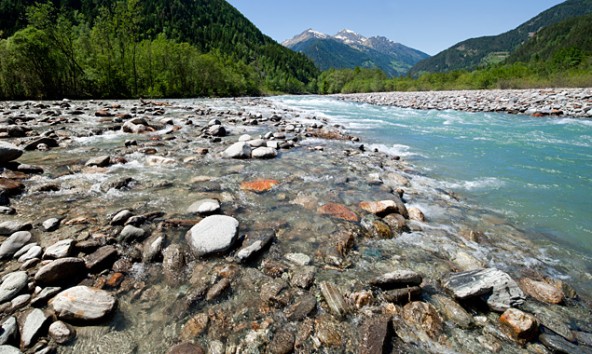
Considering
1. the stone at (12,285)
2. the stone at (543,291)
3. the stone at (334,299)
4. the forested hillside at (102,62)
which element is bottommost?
the stone at (334,299)

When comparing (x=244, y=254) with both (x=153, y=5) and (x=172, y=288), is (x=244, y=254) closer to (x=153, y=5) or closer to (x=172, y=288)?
(x=172, y=288)

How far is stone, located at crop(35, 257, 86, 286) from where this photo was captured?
2.46 metres

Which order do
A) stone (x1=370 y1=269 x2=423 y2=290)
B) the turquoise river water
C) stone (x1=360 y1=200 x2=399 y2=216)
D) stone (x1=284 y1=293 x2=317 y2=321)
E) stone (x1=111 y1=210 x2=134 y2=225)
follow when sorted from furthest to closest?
the turquoise river water
stone (x1=360 y1=200 x2=399 y2=216)
stone (x1=111 y1=210 x2=134 y2=225)
stone (x1=370 y1=269 x2=423 y2=290)
stone (x1=284 y1=293 x2=317 y2=321)

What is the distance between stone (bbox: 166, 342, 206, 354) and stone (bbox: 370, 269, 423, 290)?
177 centimetres

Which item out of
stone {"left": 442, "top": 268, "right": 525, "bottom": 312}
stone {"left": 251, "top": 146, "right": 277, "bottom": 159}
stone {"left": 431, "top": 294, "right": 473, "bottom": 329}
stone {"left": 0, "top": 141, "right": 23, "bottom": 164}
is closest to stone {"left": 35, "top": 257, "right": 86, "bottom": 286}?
stone {"left": 431, "top": 294, "right": 473, "bottom": 329}

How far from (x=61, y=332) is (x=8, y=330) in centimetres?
33

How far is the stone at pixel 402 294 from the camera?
8.51 feet

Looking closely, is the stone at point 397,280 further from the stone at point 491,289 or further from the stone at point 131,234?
the stone at point 131,234

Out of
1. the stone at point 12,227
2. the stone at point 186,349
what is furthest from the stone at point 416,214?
the stone at point 12,227

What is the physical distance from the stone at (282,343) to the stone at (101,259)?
2.04 metres

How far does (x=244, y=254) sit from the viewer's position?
312cm

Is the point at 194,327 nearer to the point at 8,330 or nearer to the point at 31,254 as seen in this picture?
the point at 8,330

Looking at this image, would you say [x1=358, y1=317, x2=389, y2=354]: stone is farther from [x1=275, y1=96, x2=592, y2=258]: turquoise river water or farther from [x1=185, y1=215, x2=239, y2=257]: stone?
[x1=275, y1=96, x2=592, y2=258]: turquoise river water

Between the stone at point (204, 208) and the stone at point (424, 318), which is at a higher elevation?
the stone at point (204, 208)
